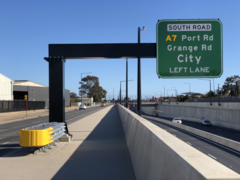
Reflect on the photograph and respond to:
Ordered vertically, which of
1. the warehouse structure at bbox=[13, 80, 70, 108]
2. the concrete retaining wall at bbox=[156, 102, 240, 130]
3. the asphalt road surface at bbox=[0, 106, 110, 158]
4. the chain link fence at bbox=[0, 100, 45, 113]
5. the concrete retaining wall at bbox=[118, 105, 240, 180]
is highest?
the warehouse structure at bbox=[13, 80, 70, 108]

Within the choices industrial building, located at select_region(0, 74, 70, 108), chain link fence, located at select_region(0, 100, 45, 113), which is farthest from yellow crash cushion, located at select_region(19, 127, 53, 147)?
industrial building, located at select_region(0, 74, 70, 108)

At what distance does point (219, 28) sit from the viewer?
10531mm

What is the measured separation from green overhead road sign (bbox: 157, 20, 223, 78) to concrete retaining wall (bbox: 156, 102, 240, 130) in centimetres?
4122

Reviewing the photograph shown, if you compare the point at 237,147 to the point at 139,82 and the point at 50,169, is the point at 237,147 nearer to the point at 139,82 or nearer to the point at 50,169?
the point at 139,82

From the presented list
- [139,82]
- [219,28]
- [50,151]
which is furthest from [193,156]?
[139,82]

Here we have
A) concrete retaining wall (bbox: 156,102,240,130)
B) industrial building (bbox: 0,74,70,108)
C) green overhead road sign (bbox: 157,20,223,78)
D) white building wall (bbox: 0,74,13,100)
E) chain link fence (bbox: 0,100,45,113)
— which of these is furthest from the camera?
industrial building (bbox: 0,74,70,108)

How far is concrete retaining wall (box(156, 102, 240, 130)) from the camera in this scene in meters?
49.4

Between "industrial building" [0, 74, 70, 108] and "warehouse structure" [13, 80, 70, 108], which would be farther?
"warehouse structure" [13, 80, 70, 108]

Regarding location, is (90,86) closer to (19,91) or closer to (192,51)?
(19,91)

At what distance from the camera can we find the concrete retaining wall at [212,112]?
162ft

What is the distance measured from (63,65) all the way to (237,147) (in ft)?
63.4

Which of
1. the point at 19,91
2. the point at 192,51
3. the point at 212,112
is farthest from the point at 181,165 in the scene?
the point at 19,91

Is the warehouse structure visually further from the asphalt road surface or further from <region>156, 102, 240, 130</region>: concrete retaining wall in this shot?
<region>156, 102, 240, 130</region>: concrete retaining wall

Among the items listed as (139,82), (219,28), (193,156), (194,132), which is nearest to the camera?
(193,156)
